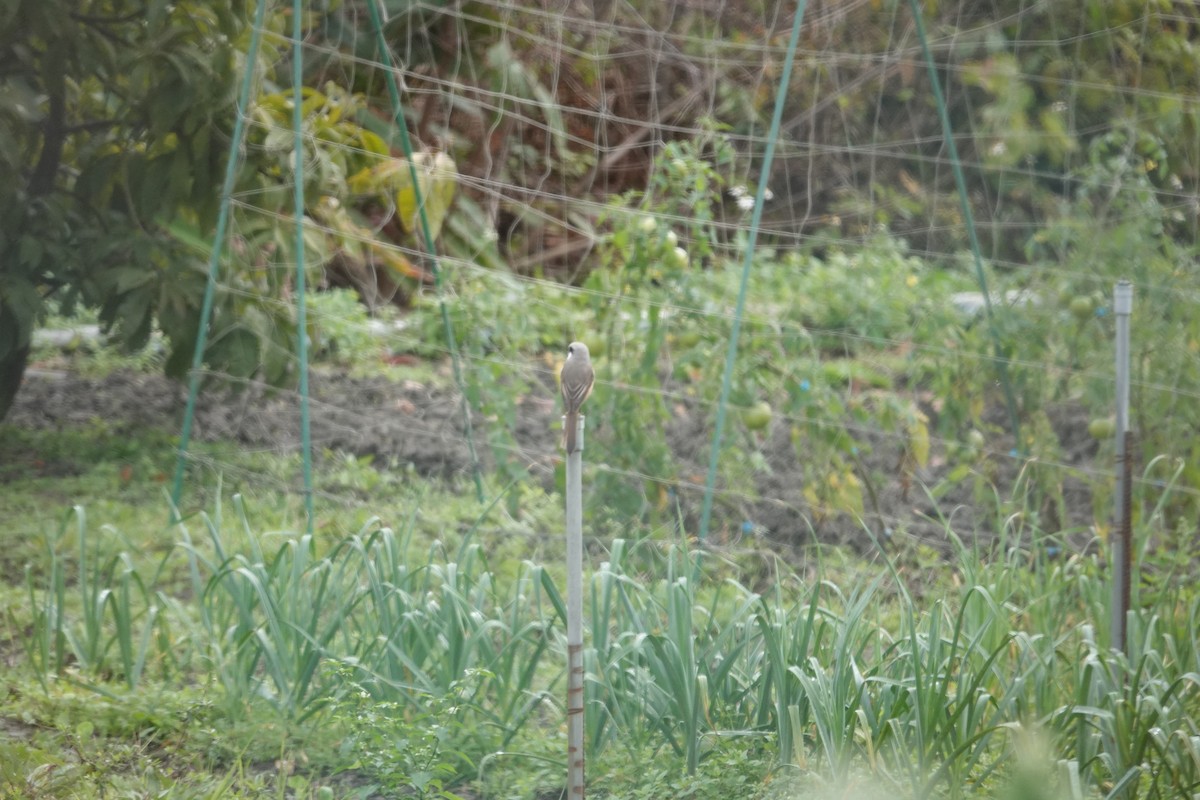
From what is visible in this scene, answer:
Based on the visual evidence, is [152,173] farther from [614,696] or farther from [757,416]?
[614,696]

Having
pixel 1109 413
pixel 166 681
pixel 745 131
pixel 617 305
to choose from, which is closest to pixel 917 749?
pixel 166 681

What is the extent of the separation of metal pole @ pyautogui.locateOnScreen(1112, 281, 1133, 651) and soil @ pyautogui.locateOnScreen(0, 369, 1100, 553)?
0.78 meters

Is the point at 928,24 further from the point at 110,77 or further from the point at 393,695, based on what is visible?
the point at 393,695

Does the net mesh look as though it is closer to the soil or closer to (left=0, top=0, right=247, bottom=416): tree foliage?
the soil

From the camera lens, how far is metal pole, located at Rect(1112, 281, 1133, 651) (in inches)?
87.9

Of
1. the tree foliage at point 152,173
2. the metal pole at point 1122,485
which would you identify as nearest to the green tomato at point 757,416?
the metal pole at point 1122,485

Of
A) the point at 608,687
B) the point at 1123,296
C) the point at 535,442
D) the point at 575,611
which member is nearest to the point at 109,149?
the point at 535,442

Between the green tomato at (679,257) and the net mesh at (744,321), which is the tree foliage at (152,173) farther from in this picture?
the green tomato at (679,257)

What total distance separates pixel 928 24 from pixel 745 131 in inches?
40.1

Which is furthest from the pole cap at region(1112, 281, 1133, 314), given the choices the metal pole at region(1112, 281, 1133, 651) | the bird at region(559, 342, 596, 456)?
the bird at region(559, 342, 596, 456)

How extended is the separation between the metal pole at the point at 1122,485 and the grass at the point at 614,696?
42 millimetres

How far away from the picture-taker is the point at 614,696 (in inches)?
80.0

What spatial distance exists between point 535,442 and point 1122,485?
2467 mm

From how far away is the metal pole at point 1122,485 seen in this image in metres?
2.23
